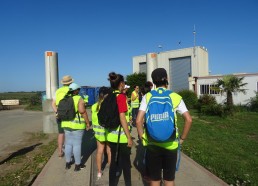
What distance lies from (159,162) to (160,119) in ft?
1.86

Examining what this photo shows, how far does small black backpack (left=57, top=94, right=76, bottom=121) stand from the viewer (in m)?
5.25

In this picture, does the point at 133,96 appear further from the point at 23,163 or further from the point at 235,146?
the point at 23,163

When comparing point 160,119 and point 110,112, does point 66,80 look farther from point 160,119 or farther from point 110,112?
point 160,119

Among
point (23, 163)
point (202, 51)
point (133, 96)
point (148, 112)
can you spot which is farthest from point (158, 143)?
point (202, 51)

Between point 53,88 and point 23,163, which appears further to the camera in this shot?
point 53,88

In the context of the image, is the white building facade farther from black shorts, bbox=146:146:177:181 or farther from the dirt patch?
black shorts, bbox=146:146:177:181

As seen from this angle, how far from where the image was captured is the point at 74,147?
5.41 meters

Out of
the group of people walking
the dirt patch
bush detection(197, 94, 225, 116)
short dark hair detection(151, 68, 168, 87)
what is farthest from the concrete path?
bush detection(197, 94, 225, 116)

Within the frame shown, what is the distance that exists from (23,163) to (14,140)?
3.96 metres

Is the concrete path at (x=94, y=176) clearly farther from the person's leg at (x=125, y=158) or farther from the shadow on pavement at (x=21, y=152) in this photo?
the shadow on pavement at (x=21, y=152)

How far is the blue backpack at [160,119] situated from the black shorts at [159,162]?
192 millimetres

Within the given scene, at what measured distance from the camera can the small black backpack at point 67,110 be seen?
5250 millimetres

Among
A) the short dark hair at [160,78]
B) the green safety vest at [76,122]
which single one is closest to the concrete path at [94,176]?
the green safety vest at [76,122]

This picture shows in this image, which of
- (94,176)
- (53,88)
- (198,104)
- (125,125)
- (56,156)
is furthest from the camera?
(198,104)
